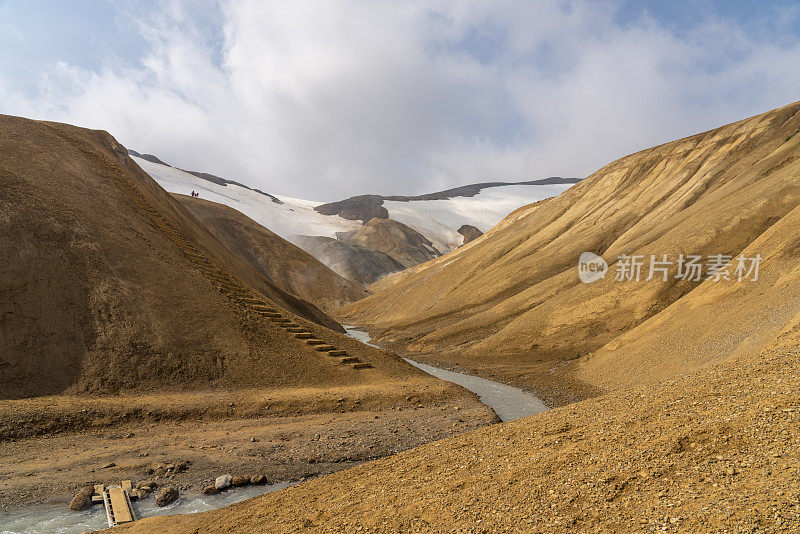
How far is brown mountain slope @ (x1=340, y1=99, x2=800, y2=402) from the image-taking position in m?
19.1

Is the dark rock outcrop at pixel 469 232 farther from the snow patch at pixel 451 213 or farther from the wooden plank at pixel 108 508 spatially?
the wooden plank at pixel 108 508

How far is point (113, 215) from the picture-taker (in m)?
19.6

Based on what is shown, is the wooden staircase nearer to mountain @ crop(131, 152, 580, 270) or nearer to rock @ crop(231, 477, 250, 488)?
rock @ crop(231, 477, 250, 488)

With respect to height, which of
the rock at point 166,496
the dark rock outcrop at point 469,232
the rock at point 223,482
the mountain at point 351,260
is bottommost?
the rock at point 223,482

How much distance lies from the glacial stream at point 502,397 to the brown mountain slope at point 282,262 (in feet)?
163

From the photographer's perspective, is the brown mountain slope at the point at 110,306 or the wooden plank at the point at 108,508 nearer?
the wooden plank at the point at 108,508

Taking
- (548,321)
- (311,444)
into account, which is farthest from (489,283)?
(311,444)

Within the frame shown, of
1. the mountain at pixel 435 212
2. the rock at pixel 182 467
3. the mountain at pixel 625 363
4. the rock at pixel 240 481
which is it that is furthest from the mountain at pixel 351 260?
the rock at pixel 240 481

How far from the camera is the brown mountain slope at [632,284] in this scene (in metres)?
19.1

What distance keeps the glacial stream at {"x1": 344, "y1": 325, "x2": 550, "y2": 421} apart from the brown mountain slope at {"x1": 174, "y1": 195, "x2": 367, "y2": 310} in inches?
1956

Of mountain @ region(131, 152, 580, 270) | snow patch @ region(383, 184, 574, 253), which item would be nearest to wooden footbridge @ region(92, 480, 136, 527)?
mountain @ region(131, 152, 580, 270)

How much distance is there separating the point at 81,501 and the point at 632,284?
89.0 feet

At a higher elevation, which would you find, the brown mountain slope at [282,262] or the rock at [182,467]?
the brown mountain slope at [282,262]

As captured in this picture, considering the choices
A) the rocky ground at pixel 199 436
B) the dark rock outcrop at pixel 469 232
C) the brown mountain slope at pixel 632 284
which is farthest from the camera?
the dark rock outcrop at pixel 469 232
